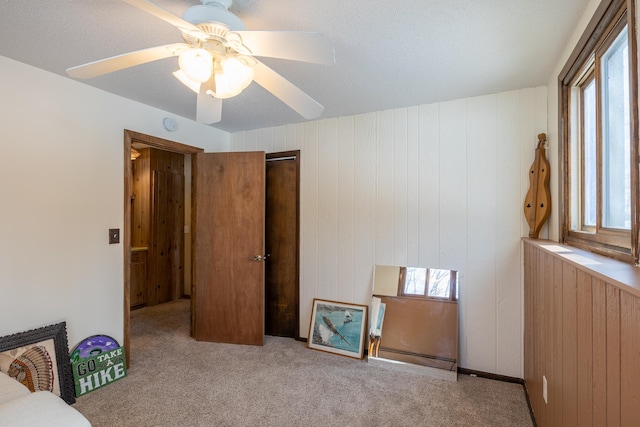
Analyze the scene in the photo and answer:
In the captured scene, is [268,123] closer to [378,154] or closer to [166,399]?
[378,154]

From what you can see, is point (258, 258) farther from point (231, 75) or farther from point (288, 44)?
point (288, 44)

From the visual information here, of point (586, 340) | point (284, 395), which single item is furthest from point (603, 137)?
point (284, 395)

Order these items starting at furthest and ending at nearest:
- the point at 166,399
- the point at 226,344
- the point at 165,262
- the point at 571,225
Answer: the point at 165,262 → the point at 226,344 → the point at 166,399 → the point at 571,225

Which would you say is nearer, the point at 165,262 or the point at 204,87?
the point at 204,87

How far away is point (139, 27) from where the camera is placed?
5.38 ft

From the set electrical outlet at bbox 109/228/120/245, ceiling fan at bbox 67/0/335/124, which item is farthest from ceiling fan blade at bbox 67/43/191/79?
electrical outlet at bbox 109/228/120/245

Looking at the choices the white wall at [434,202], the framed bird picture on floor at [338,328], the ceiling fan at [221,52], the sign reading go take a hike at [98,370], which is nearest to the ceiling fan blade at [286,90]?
the ceiling fan at [221,52]

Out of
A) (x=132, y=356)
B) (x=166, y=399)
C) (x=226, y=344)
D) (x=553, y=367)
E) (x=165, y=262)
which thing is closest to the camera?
(x=553, y=367)

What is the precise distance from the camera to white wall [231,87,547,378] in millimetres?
2498

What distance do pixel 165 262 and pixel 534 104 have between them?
16.4ft

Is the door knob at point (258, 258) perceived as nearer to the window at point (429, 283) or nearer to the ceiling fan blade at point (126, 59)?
the window at point (429, 283)

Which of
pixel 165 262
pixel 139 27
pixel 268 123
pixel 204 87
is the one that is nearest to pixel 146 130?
pixel 268 123

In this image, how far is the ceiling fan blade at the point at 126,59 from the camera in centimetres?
137

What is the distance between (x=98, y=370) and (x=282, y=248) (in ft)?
6.13
